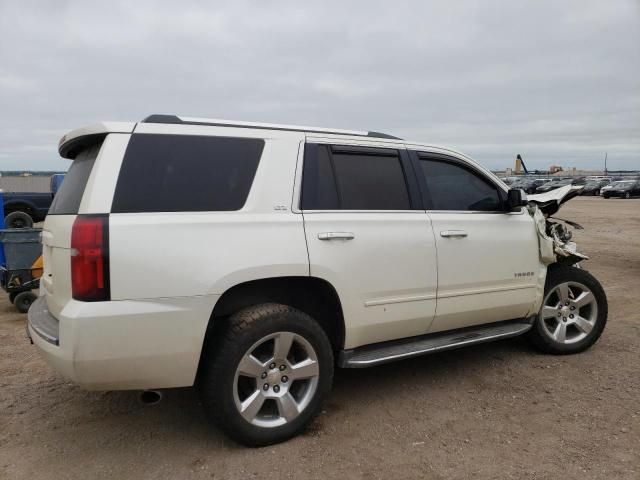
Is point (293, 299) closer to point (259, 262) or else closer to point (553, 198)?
point (259, 262)

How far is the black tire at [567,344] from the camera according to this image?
4547 millimetres

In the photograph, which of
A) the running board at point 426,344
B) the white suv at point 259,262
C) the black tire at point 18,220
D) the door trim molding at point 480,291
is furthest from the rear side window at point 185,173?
the black tire at point 18,220

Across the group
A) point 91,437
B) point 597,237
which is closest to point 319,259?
point 91,437

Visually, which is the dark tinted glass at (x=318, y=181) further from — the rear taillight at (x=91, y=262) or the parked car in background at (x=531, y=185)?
the parked car in background at (x=531, y=185)

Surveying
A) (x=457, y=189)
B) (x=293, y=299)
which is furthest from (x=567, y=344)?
(x=293, y=299)

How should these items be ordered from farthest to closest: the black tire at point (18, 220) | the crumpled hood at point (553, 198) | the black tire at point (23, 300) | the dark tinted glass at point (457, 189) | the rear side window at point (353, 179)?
the black tire at point (18, 220) → the black tire at point (23, 300) → the crumpled hood at point (553, 198) → the dark tinted glass at point (457, 189) → the rear side window at point (353, 179)

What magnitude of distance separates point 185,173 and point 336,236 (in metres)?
0.98

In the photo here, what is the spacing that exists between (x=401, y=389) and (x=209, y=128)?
240 centimetres

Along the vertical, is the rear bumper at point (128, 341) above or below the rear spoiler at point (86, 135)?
below

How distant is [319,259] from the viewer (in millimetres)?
3166

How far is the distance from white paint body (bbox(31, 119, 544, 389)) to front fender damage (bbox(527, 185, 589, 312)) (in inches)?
15.9

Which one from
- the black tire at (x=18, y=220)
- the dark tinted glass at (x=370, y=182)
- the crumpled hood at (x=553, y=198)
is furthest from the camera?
the black tire at (x=18, y=220)

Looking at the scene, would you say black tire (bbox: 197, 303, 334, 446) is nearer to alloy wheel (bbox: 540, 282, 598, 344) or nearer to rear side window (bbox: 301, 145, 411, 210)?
rear side window (bbox: 301, 145, 411, 210)

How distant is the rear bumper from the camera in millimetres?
2600
